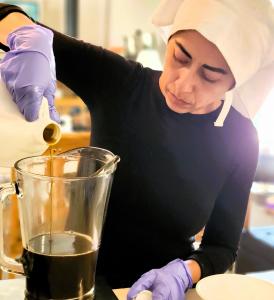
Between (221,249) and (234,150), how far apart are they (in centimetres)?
22

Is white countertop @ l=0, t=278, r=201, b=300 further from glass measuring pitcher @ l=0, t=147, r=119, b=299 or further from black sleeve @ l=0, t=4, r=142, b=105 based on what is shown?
black sleeve @ l=0, t=4, r=142, b=105

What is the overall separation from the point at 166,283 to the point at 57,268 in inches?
8.2

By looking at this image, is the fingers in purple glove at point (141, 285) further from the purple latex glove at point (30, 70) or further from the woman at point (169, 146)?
the purple latex glove at point (30, 70)

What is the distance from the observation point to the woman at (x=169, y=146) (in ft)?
2.95

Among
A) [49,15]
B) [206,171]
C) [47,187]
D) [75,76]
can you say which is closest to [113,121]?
[75,76]

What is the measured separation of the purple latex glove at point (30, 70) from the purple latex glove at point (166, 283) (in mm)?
311

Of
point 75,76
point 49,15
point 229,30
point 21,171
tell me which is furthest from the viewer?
point 49,15

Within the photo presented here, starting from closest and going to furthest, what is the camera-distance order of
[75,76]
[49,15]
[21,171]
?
1. [21,171]
2. [75,76]
3. [49,15]

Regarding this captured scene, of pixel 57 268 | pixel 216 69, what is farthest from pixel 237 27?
pixel 57 268

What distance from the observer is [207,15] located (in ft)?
2.72

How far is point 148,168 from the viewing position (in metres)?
0.95

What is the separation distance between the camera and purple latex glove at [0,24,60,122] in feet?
2.14

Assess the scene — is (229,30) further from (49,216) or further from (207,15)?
(49,216)

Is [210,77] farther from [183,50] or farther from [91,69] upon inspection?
[91,69]
